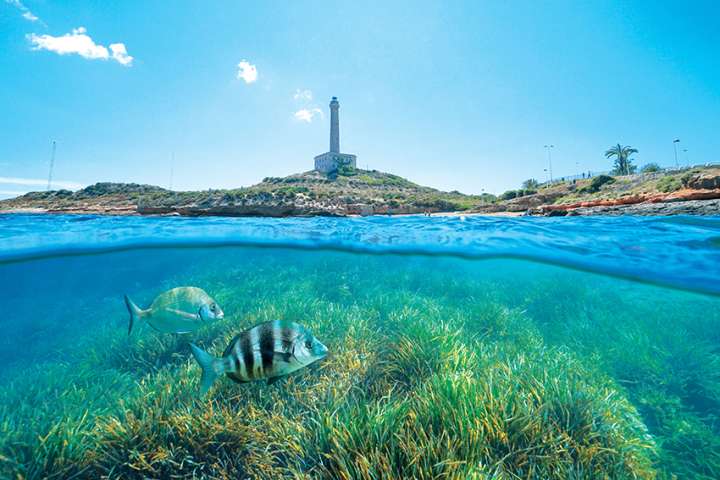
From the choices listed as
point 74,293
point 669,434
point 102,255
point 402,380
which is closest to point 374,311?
point 402,380

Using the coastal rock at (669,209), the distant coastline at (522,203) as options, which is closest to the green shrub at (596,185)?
the distant coastline at (522,203)

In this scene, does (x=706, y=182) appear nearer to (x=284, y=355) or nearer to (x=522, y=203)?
(x=522, y=203)

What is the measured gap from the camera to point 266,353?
259 centimetres

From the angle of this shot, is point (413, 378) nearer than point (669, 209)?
Yes

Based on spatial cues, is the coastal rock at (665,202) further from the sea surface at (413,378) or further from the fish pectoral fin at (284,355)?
the fish pectoral fin at (284,355)

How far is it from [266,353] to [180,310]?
232 centimetres

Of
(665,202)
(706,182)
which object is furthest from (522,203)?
(706,182)

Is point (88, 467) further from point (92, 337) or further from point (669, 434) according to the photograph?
point (669, 434)

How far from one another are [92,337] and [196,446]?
8.76 m

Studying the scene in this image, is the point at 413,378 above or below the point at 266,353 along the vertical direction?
below

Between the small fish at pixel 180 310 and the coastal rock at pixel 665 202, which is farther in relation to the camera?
the coastal rock at pixel 665 202

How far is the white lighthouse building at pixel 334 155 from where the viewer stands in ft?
291

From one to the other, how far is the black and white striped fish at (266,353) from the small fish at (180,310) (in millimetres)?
1579

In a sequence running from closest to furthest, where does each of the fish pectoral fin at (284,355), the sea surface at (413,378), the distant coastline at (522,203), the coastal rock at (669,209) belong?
the fish pectoral fin at (284,355), the sea surface at (413,378), the coastal rock at (669,209), the distant coastline at (522,203)
